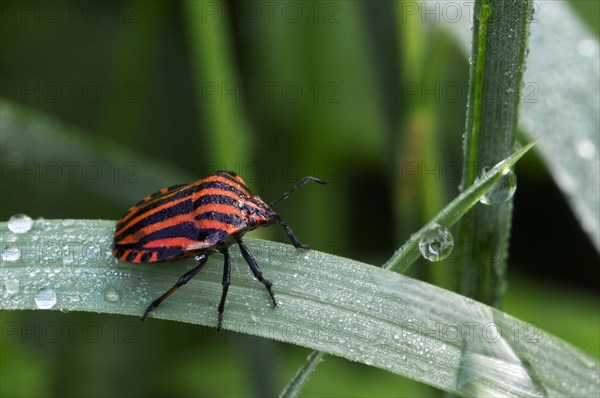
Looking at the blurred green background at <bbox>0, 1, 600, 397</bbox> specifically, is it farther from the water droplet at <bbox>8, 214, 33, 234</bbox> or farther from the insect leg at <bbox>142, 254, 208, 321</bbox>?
the water droplet at <bbox>8, 214, 33, 234</bbox>

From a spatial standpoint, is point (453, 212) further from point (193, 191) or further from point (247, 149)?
point (247, 149)

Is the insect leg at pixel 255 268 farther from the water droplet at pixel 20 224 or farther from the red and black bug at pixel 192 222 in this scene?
the water droplet at pixel 20 224

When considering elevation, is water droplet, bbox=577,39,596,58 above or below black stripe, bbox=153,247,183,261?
above

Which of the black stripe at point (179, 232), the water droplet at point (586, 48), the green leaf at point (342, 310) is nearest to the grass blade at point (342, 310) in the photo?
the green leaf at point (342, 310)

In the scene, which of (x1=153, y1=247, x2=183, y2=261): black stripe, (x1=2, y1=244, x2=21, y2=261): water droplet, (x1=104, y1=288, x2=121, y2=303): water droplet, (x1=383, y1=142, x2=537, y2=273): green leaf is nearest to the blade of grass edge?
(x1=383, y1=142, x2=537, y2=273): green leaf

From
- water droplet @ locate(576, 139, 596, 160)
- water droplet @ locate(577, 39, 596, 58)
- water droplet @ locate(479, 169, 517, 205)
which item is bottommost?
water droplet @ locate(576, 139, 596, 160)

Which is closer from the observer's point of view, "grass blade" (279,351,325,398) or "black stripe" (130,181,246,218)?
"grass blade" (279,351,325,398)

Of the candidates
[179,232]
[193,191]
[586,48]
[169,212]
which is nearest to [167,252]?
[179,232]
